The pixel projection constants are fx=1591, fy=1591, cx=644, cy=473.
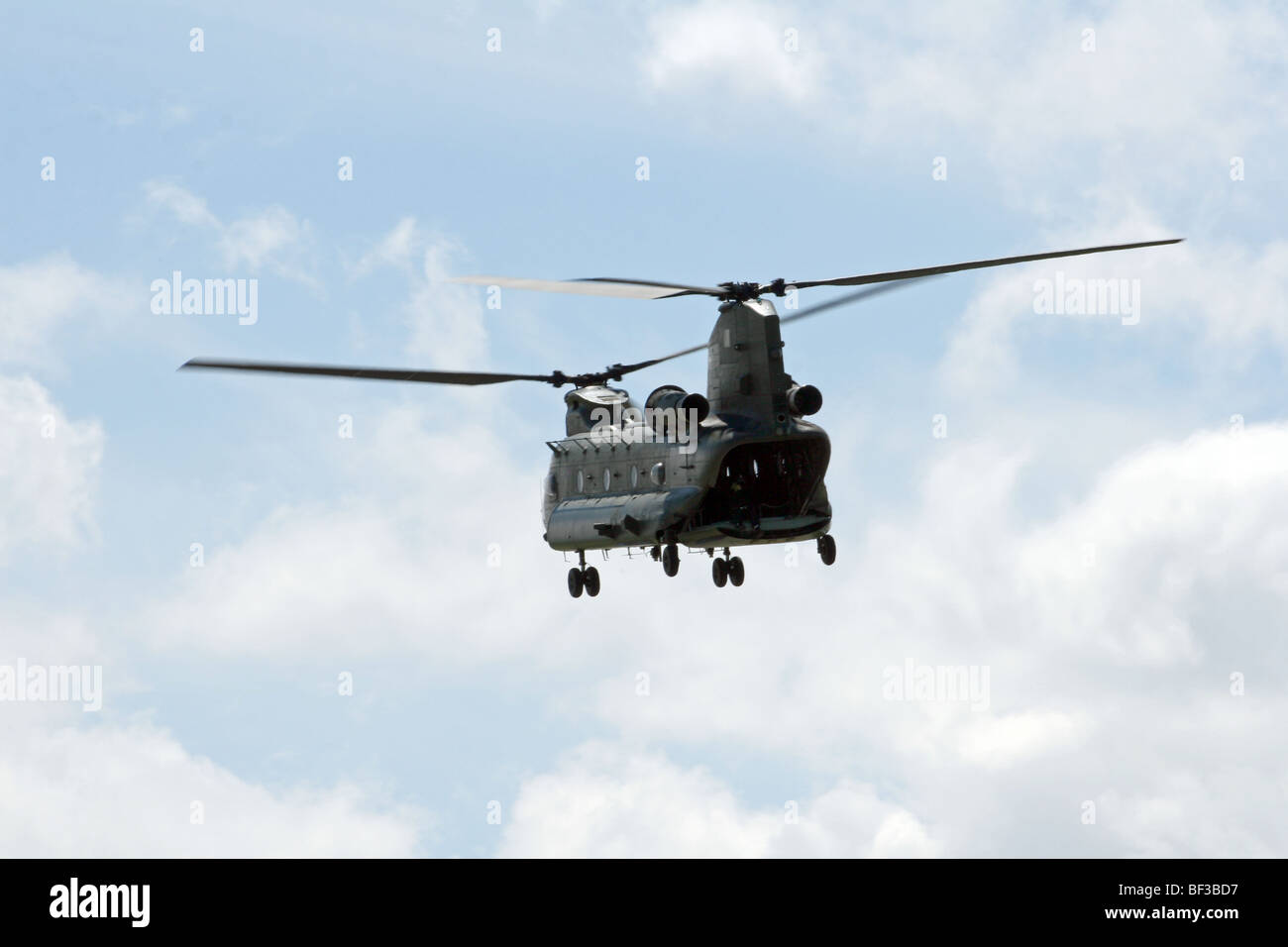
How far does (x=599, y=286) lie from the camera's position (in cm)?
4128

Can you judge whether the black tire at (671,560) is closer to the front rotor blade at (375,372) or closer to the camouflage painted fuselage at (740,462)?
the camouflage painted fuselage at (740,462)

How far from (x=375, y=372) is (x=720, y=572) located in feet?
35.5

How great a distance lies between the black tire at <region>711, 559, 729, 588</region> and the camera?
43500 millimetres

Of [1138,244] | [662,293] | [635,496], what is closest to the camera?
[1138,244]

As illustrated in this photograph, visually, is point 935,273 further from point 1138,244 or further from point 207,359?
point 207,359

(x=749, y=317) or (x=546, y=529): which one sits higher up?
(x=749, y=317)

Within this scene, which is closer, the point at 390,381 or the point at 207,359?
the point at 207,359

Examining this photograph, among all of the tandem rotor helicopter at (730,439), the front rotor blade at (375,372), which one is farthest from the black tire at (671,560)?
the front rotor blade at (375,372)

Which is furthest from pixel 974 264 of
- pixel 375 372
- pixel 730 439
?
pixel 375 372

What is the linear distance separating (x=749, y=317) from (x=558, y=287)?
5.06 meters

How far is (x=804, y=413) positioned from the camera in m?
41.4

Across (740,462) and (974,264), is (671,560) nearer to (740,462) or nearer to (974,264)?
(740,462)

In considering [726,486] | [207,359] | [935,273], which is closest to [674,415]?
[726,486]

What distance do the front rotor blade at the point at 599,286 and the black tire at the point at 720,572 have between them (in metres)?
7.35
